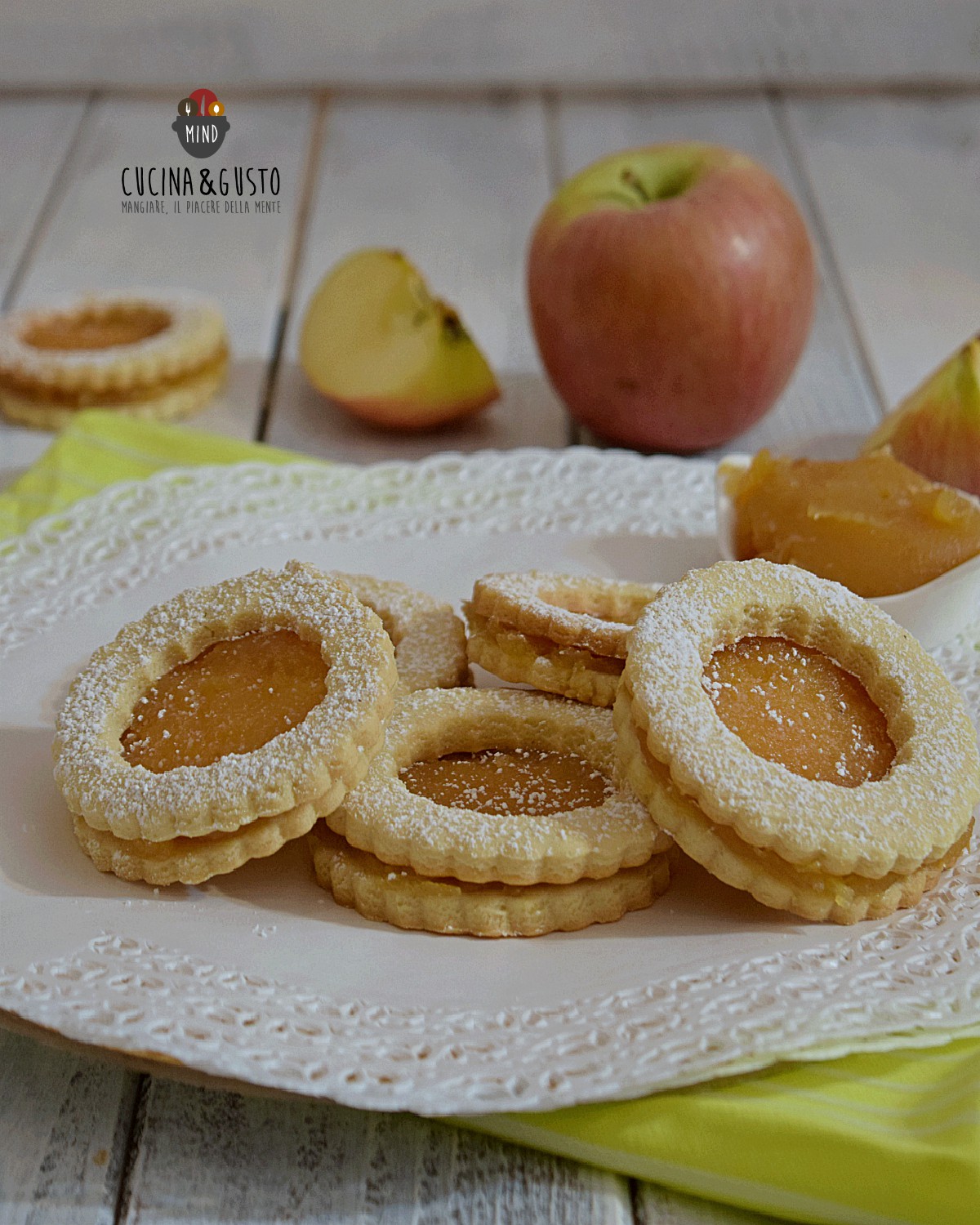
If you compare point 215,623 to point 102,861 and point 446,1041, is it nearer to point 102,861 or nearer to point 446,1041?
point 102,861

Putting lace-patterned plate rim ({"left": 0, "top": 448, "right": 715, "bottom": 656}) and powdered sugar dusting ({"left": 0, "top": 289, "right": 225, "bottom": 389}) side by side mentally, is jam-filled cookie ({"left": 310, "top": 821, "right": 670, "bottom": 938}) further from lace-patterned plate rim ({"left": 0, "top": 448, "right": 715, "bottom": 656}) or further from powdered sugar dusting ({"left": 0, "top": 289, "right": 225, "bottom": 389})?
powdered sugar dusting ({"left": 0, "top": 289, "right": 225, "bottom": 389})

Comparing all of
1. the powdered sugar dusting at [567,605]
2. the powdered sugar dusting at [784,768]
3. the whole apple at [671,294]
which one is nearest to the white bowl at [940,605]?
the powdered sugar dusting at [784,768]

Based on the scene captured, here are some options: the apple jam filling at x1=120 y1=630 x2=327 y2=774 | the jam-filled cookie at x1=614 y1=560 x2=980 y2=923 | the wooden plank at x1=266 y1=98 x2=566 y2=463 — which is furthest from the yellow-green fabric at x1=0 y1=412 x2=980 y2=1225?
the wooden plank at x1=266 y1=98 x2=566 y2=463

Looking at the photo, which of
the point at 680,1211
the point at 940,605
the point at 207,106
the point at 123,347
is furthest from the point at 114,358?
the point at 680,1211

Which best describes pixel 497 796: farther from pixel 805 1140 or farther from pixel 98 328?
pixel 98 328

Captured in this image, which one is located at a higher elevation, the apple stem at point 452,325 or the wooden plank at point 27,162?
the apple stem at point 452,325

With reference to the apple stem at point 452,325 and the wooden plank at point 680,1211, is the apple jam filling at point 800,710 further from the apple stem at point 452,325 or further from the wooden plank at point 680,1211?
the apple stem at point 452,325
